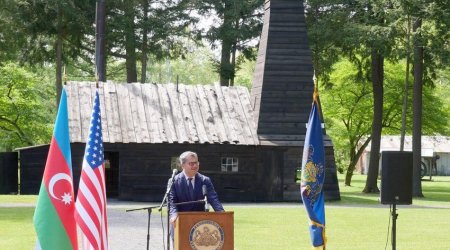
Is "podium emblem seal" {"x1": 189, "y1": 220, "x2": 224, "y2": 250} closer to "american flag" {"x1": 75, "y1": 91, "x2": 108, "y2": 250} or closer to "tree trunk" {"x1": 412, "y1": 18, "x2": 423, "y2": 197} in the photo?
"american flag" {"x1": 75, "y1": 91, "x2": 108, "y2": 250}

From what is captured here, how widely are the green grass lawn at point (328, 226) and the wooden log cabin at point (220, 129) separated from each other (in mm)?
1604

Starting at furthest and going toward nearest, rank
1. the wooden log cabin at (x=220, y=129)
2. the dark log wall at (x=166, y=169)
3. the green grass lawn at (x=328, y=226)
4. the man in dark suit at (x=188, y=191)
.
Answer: the wooden log cabin at (x=220, y=129) → the dark log wall at (x=166, y=169) → the green grass lawn at (x=328, y=226) → the man in dark suit at (x=188, y=191)

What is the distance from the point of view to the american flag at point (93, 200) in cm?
1049

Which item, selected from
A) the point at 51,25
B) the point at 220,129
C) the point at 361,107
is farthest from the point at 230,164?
the point at 361,107

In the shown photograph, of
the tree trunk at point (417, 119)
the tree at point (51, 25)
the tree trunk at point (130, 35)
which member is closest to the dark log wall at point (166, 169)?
the tree trunk at point (417, 119)

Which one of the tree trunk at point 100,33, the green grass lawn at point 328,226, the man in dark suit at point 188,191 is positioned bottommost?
the green grass lawn at point 328,226

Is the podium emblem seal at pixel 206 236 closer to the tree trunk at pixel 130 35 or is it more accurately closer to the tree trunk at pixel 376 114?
the tree trunk at pixel 376 114

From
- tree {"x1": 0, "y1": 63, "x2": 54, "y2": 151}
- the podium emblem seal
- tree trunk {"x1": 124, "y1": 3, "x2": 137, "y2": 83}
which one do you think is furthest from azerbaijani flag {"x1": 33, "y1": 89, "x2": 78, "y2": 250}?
tree {"x1": 0, "y1": 63, "x2": 54, "y2": 151}

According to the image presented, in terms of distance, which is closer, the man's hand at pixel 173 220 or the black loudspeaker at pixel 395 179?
the man's hand at pixel 173 220

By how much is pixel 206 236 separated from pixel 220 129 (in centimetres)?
2089

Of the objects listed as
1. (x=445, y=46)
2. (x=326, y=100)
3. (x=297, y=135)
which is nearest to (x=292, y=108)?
(x=297, y=135)

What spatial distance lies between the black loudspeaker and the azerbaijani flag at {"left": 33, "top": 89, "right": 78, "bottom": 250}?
5.02 m

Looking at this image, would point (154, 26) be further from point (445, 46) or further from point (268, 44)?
point (445, 46)

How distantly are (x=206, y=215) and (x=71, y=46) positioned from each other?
32251 mm
